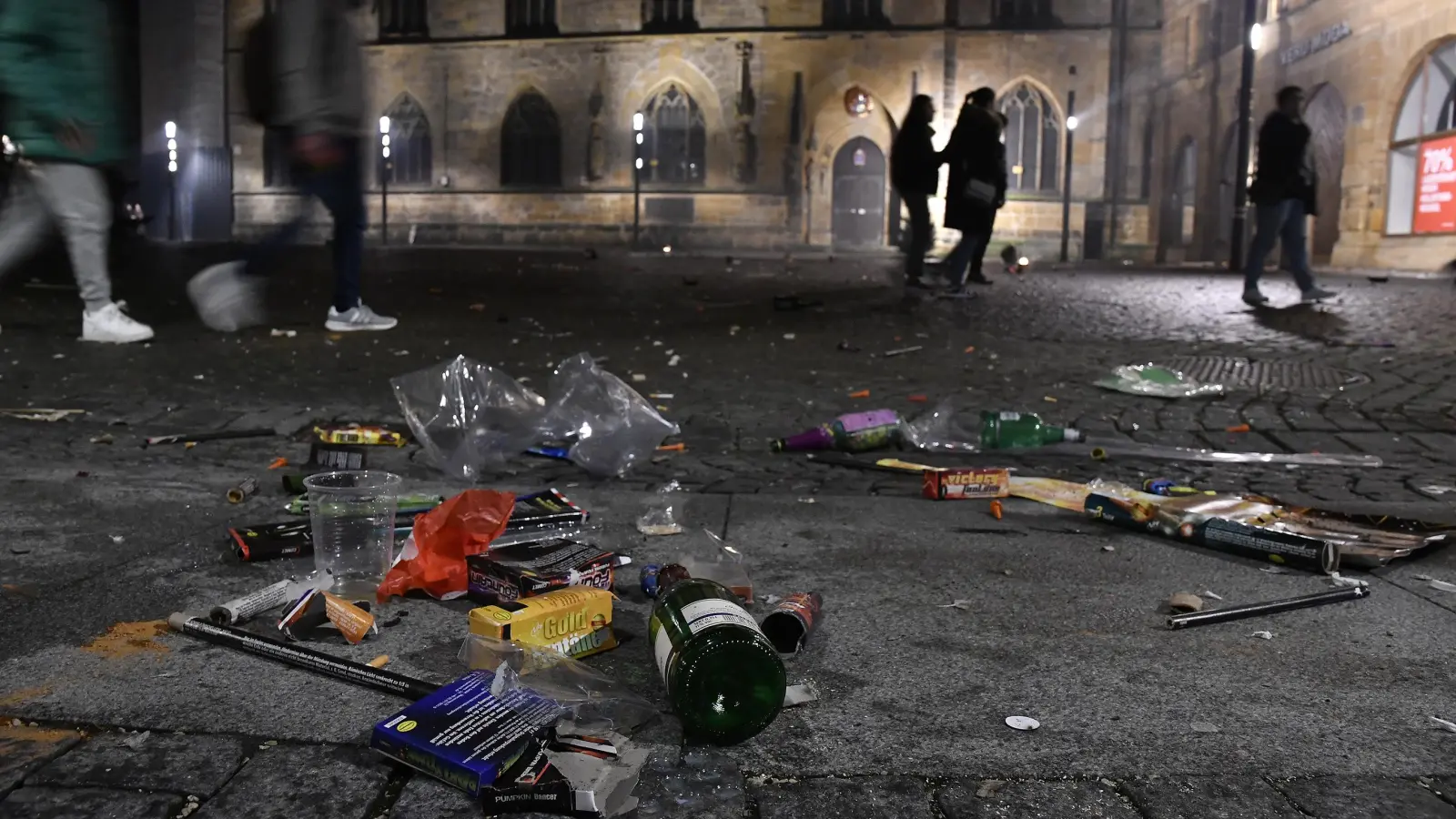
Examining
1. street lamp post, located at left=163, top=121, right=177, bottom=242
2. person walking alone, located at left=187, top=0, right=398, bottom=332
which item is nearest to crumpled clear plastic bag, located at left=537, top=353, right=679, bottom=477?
person walking alone, located at left=187, top=0, right=398, bottom=332

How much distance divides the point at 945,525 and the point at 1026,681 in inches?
54.7

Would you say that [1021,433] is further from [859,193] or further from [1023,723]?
[859,193]

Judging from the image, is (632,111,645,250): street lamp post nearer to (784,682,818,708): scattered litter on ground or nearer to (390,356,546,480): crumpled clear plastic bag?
(390,356,546,480): crumpled clear plastic bag

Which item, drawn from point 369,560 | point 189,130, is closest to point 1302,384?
point 369,560

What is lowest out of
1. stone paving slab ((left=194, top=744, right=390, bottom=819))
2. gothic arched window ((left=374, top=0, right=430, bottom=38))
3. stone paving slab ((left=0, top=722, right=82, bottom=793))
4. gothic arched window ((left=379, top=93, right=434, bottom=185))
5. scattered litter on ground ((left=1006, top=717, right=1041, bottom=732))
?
stone paving slab ((left=194, top=744, right=390, bottom=819))

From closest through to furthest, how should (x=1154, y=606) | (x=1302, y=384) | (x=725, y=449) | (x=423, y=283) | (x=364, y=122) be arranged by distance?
1. (x=1154, y=606)
2. (x=725, y=449)
3. (x=1302, y=384)
4. (x=364, y=122)
5. (x=423, y=283)

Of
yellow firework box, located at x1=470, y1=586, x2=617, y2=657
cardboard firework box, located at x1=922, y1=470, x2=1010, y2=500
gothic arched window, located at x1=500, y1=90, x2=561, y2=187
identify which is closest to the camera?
yellow firework box, located at x1=470, y1=586, x2=617, y2=657

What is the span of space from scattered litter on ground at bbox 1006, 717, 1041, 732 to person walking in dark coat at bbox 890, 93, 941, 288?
382 inches

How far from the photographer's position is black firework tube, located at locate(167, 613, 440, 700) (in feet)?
7.08

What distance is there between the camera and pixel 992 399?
6094mm

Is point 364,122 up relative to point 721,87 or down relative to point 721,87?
down

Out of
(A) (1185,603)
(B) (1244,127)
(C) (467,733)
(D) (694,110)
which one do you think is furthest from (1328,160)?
(C) (467,733)

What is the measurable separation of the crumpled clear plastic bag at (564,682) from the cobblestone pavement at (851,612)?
6 centimetres

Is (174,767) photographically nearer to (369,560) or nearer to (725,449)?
(369,560)
